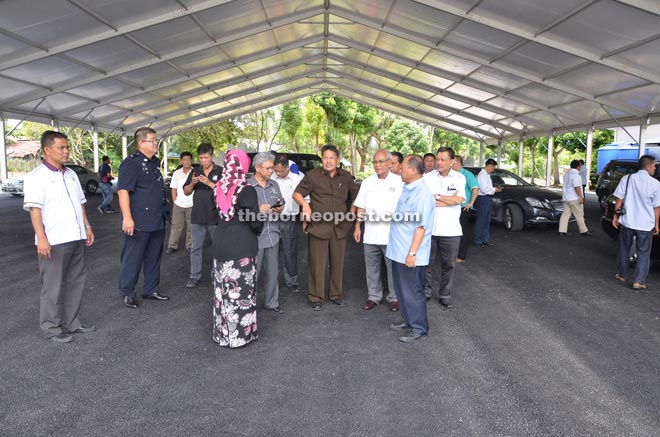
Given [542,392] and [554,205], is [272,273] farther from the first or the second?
[554,205]

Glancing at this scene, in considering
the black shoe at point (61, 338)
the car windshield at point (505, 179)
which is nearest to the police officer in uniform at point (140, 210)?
the black shoe at point (61, 338)

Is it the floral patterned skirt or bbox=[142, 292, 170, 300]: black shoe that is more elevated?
the floral patterned skirt

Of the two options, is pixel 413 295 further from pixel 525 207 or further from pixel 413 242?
pixel 525 207

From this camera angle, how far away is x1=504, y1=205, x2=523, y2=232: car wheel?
10633 mm

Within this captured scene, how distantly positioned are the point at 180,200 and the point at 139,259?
2702 mm

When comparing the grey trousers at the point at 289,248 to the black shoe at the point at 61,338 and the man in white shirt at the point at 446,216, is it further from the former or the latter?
the black shoe at the point at 61,338

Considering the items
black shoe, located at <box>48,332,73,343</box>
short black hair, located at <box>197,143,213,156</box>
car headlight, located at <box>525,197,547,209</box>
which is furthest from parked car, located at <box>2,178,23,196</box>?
car headlight, located at <box>525,197,547,209</box>

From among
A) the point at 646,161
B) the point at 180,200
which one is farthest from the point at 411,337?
the point at 180,200

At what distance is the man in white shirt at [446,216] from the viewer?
493cm

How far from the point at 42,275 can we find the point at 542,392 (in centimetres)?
420

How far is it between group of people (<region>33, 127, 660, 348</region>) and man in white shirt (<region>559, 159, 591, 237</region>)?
382 centimetres

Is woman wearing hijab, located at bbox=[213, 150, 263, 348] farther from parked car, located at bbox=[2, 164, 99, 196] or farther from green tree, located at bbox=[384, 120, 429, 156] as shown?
green tree, located at bbox=[384, 120, 429, 156]

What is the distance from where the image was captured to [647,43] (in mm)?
9930

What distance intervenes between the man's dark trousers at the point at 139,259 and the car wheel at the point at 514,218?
27.7 feet
